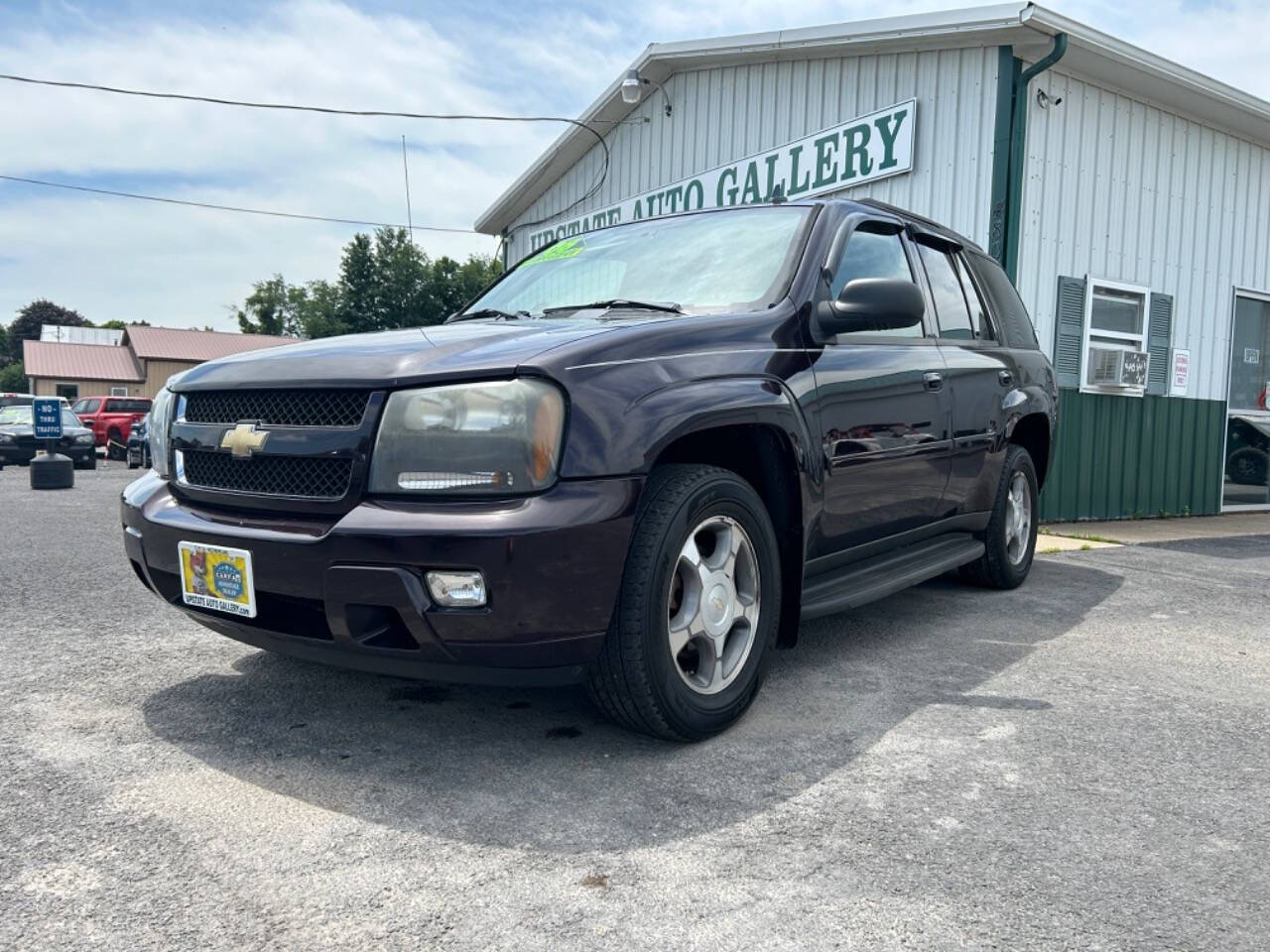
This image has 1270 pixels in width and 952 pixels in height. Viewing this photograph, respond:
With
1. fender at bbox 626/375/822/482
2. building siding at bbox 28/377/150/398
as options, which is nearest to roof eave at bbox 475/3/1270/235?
fender at bbox 626/375/822/482

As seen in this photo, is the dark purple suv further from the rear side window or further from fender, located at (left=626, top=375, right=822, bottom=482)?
the rear side window

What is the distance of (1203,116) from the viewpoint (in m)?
9.33

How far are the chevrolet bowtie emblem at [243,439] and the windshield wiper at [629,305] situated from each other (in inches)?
46.1

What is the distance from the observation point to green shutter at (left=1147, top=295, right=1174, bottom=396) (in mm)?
9211

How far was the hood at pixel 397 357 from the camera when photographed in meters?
2.37

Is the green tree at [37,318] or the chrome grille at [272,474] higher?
the green tree at [37,318]

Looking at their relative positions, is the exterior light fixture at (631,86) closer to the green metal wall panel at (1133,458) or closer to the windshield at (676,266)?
the green metal wall panel at (1133,458)

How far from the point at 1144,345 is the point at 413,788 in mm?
8850

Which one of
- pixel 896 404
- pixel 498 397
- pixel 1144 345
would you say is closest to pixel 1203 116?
pixel 1144 345

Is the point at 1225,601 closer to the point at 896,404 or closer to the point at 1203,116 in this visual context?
the point at 896,404

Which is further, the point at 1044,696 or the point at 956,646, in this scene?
the point at 956,646

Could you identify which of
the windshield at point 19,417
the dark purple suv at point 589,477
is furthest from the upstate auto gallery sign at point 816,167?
the windshield at point 19,417

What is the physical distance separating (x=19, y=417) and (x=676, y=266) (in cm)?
1988

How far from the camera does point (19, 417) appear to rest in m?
19.0
